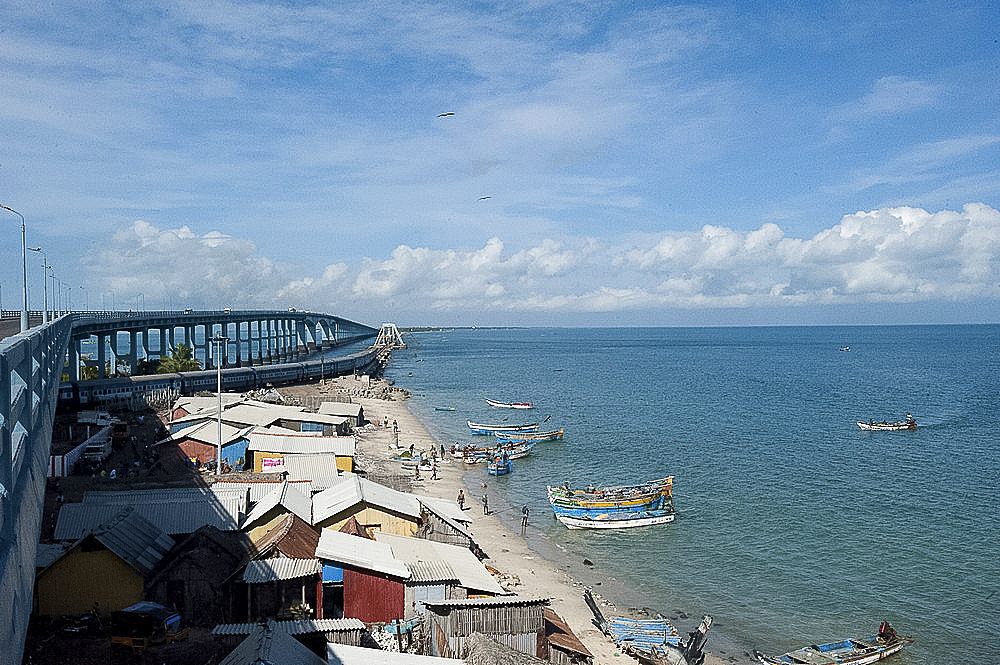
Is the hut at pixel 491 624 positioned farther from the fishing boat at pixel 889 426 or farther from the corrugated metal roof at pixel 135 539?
the fishing boat at pixel 889 426

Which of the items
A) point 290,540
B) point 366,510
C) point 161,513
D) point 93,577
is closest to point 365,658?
point 290,540

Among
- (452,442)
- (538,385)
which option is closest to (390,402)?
(452,442)

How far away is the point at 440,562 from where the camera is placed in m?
21.3

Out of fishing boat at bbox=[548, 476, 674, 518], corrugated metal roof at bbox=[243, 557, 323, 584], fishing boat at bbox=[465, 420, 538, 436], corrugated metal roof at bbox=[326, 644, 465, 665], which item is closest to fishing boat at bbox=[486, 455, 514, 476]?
fishing boat at bbox=[548, 476, 674, 518]

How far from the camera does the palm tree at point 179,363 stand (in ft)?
251

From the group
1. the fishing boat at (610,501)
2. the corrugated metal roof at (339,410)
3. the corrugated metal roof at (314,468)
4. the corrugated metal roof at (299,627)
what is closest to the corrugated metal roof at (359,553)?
the corrugated metal roof at (299,627)

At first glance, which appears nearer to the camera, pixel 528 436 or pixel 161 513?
pixel 161 513

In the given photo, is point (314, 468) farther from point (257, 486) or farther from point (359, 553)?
point (359, 553)

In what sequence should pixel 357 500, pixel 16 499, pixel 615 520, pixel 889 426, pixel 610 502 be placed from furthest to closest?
1. pixel 889 426
2. pixel 610 502
3. pixel 615 520
4. pixel 357 500
5. pixel 16 499

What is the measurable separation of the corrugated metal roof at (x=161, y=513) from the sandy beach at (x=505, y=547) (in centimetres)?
1056

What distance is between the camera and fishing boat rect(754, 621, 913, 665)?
894 inches

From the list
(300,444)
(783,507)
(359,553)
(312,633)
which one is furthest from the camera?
(783,507)

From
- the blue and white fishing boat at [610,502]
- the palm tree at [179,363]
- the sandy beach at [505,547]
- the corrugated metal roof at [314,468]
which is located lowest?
the sandy beach at [505,547]

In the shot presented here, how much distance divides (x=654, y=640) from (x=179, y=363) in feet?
224
